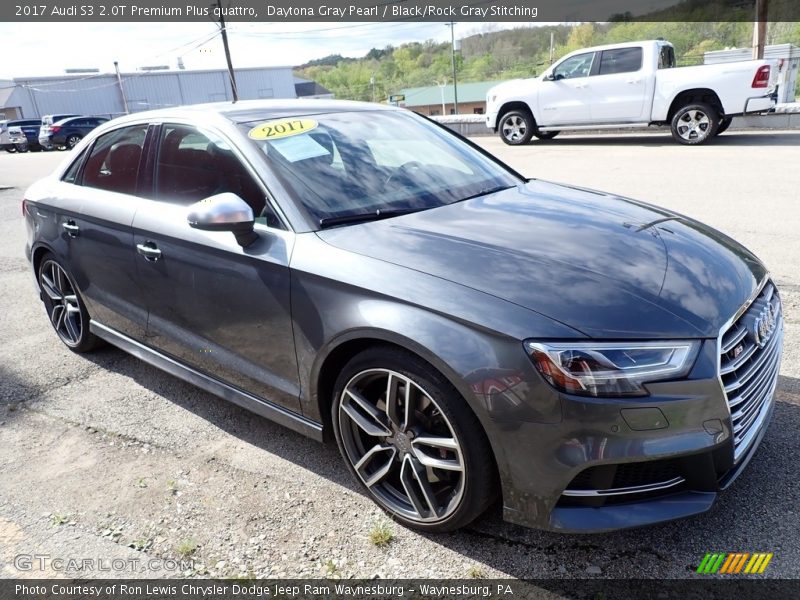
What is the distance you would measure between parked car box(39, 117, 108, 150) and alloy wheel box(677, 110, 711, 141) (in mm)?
26694

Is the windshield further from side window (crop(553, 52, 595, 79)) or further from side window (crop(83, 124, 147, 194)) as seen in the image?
side window (crop(553, 52, 595, 79))

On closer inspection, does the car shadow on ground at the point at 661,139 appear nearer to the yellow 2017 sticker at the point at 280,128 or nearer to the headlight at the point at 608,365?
the yellow 2017 sticker at the point at 280,128

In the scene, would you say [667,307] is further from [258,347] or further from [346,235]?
[258,347]

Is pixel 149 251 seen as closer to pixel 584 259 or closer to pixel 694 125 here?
pixel 584 259

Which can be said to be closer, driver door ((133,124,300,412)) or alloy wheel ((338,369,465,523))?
alloy wheel ((338,369,465,523))

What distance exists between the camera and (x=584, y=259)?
243 centimetres

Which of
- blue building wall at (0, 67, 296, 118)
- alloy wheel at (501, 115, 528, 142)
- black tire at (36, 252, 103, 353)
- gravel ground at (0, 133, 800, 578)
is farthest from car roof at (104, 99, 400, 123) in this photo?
blue building wall at (0, 67, 296, 118)

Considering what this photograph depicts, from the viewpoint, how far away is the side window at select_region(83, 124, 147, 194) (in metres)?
3.66

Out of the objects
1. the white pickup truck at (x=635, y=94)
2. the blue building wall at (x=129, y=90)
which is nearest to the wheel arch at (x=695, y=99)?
the white pickup truck at (x=635, y=94)

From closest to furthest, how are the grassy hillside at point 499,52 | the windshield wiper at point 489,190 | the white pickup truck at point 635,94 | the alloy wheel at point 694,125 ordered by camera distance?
the windshield wiper at point 489,190 → the white pickup truck at point 635,94 → the alloy wheel at point 694,125 → the grassy hillside at point 499,52

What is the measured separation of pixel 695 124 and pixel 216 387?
12178 mm

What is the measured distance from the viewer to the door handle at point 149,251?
328 centimetres

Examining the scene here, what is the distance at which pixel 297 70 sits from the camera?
97.0 meters

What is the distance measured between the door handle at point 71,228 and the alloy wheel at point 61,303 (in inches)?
15.9
